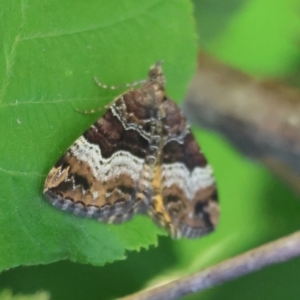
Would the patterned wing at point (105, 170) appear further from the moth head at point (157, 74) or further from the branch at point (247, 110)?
the branch at point (247, 110)

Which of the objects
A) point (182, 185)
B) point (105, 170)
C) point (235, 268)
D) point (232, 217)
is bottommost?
point (232, 217)

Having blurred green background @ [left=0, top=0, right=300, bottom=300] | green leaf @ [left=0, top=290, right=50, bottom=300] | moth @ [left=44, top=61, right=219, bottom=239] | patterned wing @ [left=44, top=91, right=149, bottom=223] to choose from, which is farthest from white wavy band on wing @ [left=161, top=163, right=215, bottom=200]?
green leaf @ [left=0, top=290, right=50, bottom=300]

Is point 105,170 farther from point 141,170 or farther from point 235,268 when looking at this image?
point 235,268

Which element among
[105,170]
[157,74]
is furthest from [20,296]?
[157,74]

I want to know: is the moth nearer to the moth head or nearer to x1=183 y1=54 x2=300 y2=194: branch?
the moth head

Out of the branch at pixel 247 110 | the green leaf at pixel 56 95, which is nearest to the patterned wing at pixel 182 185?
the green leaf at pixel 56 95

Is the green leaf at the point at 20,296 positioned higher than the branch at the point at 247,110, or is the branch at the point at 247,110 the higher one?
the branch at the point at 247,110
